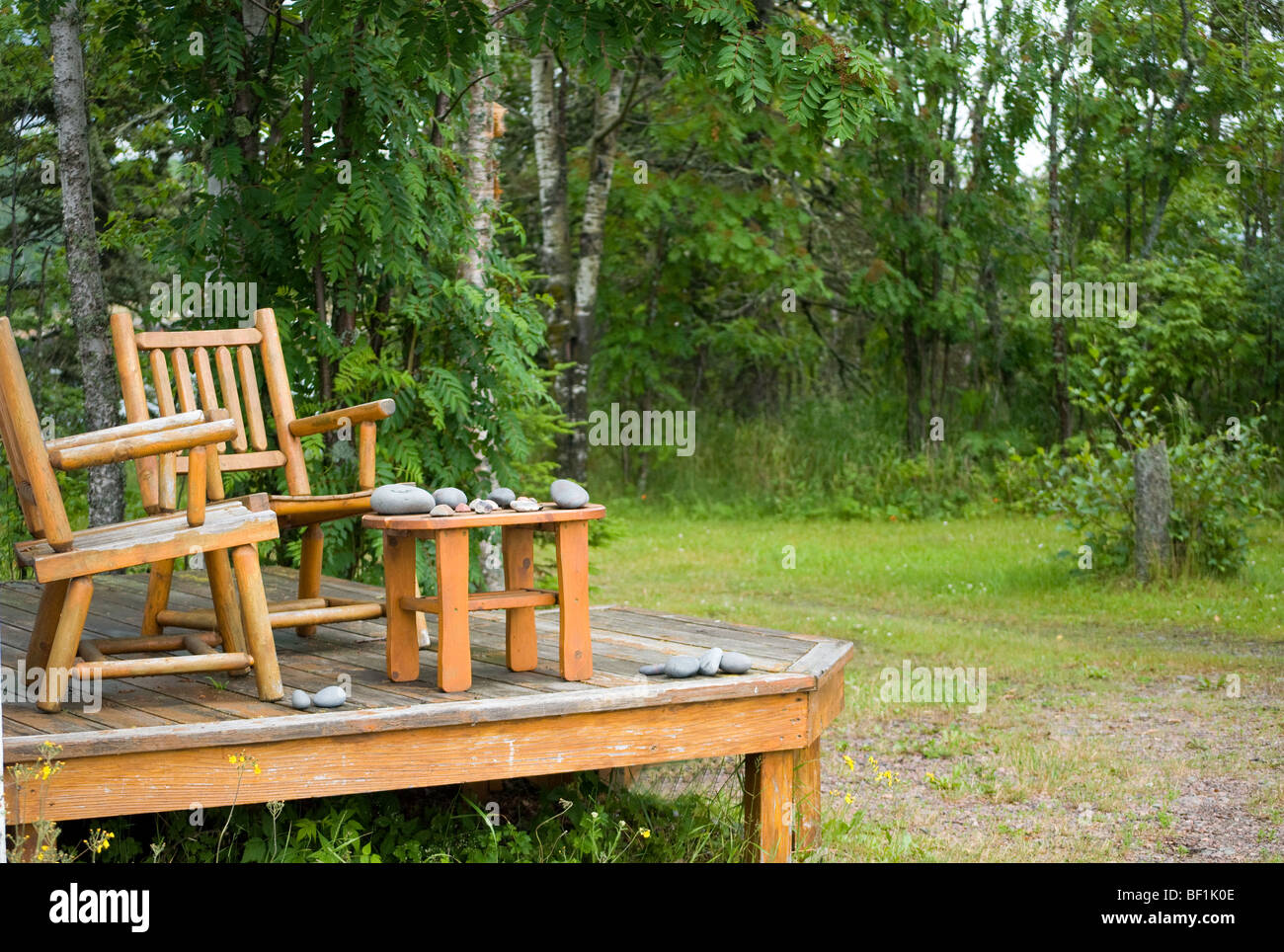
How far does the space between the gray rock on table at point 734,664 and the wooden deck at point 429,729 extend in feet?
0.12

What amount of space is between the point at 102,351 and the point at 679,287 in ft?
28.1

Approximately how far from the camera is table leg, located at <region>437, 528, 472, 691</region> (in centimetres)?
347

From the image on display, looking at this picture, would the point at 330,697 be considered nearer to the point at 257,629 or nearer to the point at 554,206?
the point at 257,629

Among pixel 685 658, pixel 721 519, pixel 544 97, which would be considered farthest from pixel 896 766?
pixel 721 519

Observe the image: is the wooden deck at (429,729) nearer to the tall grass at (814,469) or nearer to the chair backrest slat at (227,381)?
the chair backrest slat at (227,381)

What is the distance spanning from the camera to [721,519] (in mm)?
13672

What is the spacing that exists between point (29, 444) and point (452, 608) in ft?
3.74

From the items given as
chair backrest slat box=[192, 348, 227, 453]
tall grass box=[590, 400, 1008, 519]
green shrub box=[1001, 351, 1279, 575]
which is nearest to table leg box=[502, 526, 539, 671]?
chair backrest slat box=[192, 348, 227, 453]

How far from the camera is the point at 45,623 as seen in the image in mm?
3564

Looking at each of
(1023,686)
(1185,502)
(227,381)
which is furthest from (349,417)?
(1185,502)

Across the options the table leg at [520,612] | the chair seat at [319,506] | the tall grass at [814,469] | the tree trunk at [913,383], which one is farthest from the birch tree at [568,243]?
the table leg at [520,612]

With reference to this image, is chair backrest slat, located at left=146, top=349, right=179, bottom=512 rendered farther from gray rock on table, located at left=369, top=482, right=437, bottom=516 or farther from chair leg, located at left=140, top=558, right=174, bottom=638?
gray rock on table, located at left=369, top=482, right=437, bottom=516

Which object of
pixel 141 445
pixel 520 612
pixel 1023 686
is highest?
pixel 141 445

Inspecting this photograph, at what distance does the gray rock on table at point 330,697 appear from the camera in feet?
10.8
